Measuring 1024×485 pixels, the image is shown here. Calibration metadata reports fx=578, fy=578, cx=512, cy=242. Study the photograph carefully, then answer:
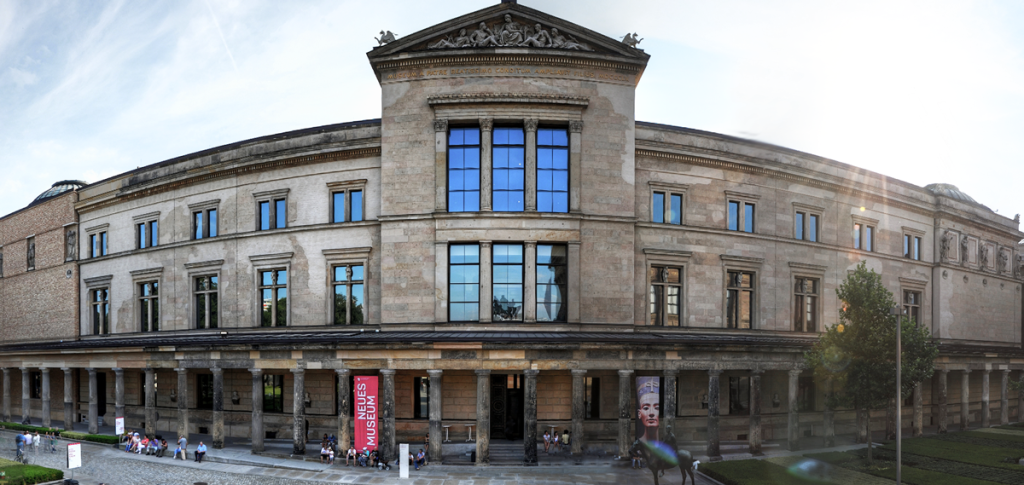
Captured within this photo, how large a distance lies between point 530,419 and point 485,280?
847 centimetres

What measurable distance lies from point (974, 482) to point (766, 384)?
13.7 meters

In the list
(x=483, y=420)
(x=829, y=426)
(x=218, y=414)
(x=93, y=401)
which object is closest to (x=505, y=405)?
(x=483, y=420)

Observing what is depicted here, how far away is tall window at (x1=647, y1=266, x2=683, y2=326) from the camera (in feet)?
122

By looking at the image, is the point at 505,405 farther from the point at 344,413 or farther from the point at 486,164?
the point at 486,164

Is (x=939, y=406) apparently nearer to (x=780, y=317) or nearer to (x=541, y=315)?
(x=780, y=317)

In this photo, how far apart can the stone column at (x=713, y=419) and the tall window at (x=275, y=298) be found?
2749 cm

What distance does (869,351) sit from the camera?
99.8ft

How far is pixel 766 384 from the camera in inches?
1572

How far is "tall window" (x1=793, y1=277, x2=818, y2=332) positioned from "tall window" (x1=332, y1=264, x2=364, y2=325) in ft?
101

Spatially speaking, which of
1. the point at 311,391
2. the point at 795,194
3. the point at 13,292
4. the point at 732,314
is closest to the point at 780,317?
the point at 732,314

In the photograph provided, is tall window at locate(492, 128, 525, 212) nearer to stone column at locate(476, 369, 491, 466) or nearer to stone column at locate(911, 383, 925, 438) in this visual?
stone column at locate(476, 369, 491, 466)

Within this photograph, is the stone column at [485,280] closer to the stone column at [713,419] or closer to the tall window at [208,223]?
the stone column at [713,419]

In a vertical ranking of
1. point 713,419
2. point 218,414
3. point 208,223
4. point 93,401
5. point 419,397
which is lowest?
point 93,401

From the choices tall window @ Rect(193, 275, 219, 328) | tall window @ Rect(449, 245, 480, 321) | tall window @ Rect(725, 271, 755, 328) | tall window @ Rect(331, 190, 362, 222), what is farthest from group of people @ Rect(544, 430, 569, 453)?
tall window @ Rect(193, 275, 219, 328)
